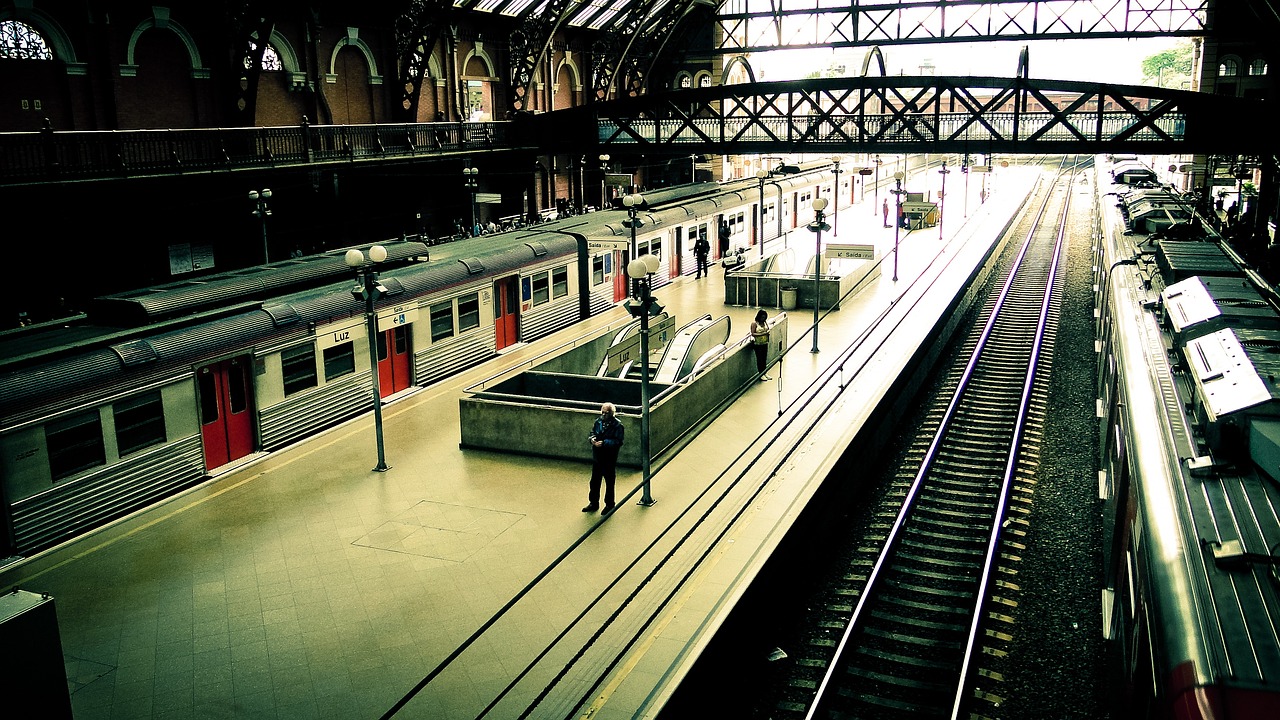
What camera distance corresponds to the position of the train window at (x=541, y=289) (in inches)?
945

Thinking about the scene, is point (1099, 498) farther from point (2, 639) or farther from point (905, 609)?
point (2, 639)

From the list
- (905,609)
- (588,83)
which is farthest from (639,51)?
(905,609)

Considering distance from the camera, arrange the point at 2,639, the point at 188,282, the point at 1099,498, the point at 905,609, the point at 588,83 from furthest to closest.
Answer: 1. the point at 588,83
2. the point at 188,282
3. the point at 1099,498
4. the point at 905,609
5. the point at 2,639

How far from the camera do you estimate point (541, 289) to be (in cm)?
2430

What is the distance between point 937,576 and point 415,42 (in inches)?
936

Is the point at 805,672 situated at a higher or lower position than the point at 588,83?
lower

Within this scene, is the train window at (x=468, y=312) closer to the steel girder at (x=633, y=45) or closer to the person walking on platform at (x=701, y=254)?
the person walking on platform at (x=701, y=254)

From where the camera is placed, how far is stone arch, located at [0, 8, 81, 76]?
19.2 meters

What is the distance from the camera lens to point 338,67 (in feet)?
91.6

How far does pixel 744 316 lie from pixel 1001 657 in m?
16.7

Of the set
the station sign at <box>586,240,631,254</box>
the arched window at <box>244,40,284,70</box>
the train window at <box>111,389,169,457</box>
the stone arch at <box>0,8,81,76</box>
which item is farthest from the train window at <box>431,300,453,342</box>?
the arched window at <box>244,40,284,70</box>

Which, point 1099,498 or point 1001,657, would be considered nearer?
point 1001,657

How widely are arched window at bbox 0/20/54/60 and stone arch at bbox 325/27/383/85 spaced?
8426mm

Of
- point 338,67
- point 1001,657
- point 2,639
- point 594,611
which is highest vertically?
point 338,67
